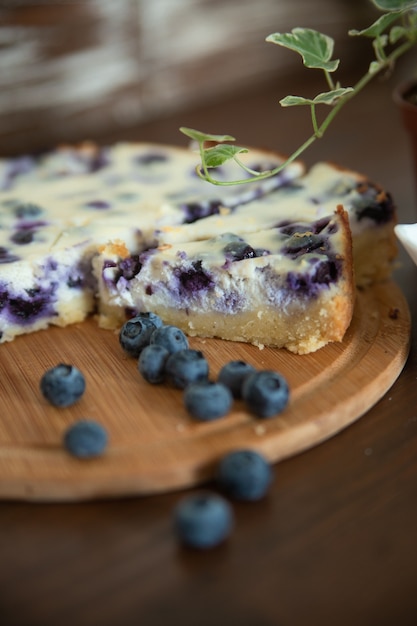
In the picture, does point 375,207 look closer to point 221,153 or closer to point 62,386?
point 221,153

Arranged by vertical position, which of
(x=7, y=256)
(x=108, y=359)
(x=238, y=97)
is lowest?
(x=238, y=97)

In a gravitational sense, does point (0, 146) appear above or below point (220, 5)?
below

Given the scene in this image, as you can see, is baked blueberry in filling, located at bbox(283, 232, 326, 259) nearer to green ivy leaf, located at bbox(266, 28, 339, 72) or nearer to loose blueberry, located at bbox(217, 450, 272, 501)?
green ivy leaf, located at bbox(266, 28, 339, 72)

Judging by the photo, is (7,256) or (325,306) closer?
(325,306)

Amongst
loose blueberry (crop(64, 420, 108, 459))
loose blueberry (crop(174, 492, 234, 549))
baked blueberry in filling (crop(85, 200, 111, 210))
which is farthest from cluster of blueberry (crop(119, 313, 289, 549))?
baked blueberry in filling (crop(85, 200, 111, 210))

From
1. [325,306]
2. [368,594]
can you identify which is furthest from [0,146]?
[368,594]

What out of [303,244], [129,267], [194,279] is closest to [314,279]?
[303,244]

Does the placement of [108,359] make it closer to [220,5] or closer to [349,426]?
[349,426]

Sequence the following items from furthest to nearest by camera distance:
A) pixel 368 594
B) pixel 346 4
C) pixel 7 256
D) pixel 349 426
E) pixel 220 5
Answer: pixel 346 4 → pixel 220 5 → pixel 7 256 → pixel 349 426 → pixel 368 594
